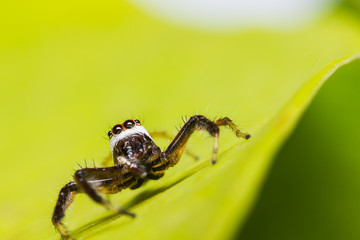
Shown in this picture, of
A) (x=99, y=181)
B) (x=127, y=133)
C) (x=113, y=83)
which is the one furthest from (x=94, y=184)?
(x=113, y=83)

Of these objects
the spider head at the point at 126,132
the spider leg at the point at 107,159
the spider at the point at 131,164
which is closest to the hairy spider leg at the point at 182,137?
the spider at the point at 131,164

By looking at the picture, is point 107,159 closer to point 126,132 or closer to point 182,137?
point 126,132

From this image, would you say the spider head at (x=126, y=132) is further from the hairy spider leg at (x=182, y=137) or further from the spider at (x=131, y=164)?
the hairy spider leg at (x=182, y=137)

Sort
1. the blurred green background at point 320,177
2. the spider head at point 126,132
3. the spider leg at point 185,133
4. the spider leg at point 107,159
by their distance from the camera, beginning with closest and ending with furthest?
the blurred green background at point 320,177
the spider leg at point 185,133
the spider head at point 126,132
the spider leg at point 107,159

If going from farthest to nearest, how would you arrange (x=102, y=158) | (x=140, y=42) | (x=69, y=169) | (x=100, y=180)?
(x=140, y=42)
(x=102, y=158)
(x=69, y=169)
(x=100, y=180)

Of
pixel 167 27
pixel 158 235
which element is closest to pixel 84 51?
pixel 167 27

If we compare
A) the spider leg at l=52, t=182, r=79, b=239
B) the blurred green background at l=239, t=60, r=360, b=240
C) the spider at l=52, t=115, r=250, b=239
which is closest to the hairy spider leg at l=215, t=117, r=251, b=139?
the spider at l=52, t=115, r=250, b=239

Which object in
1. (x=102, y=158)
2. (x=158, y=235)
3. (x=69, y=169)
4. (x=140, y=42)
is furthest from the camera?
(x=140, y=42)

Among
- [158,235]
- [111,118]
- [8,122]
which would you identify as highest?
[8,122]

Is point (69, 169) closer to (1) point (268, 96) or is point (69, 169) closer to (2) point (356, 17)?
(1) point (268, 96)
